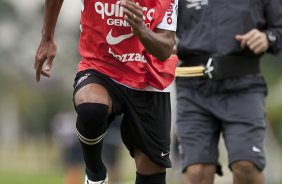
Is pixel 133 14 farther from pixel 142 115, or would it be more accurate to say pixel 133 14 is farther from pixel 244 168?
pixel 244 168

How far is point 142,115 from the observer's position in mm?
7523

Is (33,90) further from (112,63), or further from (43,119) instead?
(112,63)

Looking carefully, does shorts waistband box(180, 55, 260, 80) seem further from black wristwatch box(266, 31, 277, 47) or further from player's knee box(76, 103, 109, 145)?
player's knee box(76, 103, 109, 145)

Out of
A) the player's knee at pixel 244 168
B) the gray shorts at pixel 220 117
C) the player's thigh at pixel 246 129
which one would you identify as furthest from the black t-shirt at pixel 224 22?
the player's knee at pixel 244 168

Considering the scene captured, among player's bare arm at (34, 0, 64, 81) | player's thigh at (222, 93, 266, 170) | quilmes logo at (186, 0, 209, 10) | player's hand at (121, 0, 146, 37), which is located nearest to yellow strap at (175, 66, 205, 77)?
player's thigh at (222, 93, 266, 170)

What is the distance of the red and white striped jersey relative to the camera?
7273 millimetres

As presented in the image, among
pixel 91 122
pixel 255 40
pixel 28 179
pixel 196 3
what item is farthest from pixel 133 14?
pixel 28 179

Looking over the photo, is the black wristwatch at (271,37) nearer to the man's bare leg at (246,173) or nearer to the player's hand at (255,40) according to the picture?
the player's hand at (255,40)

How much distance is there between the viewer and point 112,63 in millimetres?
7355

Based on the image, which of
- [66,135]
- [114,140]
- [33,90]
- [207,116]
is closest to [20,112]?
[33,90]

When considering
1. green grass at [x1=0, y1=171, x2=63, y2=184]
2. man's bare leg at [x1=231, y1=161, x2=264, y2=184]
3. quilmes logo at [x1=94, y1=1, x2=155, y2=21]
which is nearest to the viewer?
quilmes logo at [x1=94, y1=1, x2=155, y2=21]

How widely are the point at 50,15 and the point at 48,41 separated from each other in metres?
0.20

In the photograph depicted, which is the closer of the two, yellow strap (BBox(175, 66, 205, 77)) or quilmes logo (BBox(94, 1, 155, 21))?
quilmes logo (BBox(94, 1, 155, 21))

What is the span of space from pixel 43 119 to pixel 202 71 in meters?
52.2
